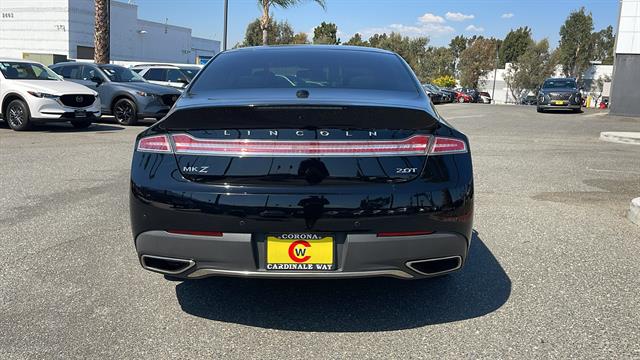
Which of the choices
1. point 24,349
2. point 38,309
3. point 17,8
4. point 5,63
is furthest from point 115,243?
point 17,8

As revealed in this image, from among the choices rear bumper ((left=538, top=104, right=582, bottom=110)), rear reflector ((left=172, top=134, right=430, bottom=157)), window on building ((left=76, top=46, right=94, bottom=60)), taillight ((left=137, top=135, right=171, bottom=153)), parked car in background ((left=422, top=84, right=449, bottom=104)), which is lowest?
rear bumper ((left=538, top=104, right=582, bottom=110))

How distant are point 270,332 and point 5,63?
41.1 feet

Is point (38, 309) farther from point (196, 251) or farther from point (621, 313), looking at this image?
point (621, 313)

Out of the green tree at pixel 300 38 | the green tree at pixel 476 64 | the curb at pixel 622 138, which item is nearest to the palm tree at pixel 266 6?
the curb at pixel 622 138

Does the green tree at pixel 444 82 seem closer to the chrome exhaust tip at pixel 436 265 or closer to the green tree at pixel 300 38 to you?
the green tree at pixel 300 38

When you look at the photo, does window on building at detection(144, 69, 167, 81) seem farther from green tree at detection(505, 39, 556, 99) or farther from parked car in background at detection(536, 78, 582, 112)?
green tree at detection(505, 39, 556, 99)

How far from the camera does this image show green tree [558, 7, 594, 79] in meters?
73.1

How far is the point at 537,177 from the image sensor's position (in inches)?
335

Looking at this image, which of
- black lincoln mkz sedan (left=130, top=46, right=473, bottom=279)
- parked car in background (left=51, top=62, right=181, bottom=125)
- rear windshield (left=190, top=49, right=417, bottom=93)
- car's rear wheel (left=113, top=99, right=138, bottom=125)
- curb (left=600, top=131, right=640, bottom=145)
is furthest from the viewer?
car's rear wheel (left=113, top=99, right=138, bottom=125)

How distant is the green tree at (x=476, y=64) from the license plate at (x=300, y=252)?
7832cm

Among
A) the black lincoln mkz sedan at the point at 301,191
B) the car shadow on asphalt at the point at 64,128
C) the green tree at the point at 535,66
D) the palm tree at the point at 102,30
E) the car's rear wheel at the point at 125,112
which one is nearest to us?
the black lincoln mkz sedan at the point at 301,191

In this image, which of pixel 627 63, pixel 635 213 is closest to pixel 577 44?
pixel 627 63

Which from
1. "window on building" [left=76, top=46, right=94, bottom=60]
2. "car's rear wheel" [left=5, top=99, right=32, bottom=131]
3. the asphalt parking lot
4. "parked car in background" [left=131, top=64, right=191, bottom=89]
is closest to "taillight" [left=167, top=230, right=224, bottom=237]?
the asphalt parking lot

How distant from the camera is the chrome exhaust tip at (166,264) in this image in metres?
3.12
